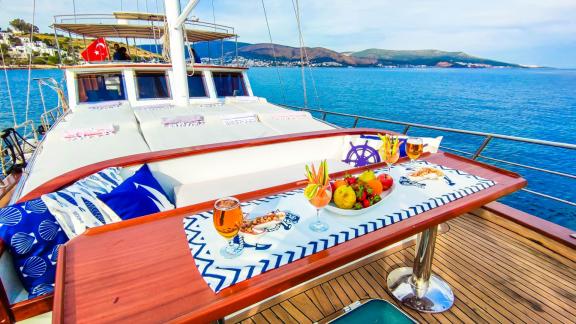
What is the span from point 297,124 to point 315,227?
2.83m

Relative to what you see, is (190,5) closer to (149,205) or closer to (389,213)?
(149,205)

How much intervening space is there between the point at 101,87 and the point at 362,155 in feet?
16.9

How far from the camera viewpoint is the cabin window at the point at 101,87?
5.18 metres

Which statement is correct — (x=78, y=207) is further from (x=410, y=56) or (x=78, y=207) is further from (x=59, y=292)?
(x=410, y=56)

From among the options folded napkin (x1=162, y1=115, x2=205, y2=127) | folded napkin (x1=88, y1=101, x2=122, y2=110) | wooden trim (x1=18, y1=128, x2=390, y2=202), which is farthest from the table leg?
folded napkin (x1=88, y1=101, x2=122, y2=110)

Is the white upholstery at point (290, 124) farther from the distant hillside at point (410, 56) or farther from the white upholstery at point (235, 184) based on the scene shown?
the distant hillside at point (410, 56)

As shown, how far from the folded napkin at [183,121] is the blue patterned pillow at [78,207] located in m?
1.84

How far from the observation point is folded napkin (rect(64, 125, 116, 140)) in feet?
9.70

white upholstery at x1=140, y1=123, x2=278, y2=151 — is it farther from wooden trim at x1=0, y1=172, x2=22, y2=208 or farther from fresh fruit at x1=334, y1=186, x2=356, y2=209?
fresh fruit at x1=334, y1=186, x2=356, y2=209

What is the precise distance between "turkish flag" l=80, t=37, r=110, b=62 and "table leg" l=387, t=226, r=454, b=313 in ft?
23.1

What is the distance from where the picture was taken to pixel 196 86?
230 inches

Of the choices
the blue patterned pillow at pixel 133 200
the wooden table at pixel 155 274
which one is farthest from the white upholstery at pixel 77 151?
the wooden table at pixel 155 274

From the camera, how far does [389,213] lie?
1.28 metres

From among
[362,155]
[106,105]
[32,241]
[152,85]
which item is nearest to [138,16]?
[152,85]
